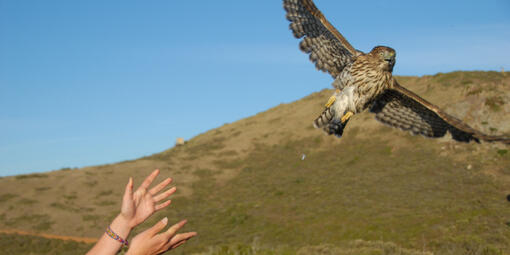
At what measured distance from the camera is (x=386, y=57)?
9523 millimetres

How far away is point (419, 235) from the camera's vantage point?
24.9 metres

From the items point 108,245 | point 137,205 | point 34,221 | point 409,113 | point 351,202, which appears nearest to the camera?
point 108,245

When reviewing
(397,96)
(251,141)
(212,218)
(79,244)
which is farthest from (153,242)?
(251,141)

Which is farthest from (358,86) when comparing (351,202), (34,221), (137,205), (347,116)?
(34,221)

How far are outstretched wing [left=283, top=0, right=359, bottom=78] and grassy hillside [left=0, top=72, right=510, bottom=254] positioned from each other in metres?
10.1

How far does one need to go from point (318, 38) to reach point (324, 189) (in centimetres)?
3071

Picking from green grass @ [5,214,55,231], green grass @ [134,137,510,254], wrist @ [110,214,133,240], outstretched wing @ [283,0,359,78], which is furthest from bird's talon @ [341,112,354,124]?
green grass @ [5,214,55,231]

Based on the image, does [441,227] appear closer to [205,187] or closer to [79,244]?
[79,244]

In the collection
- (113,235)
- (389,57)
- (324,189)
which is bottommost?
(324,189)

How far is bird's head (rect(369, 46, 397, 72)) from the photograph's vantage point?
953 centimetres

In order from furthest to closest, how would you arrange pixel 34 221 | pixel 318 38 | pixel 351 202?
pixel 34 221 → pixel 351 202 → pixel 318 38

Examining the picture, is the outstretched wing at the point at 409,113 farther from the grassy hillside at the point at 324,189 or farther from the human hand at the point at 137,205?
the grassy hillside at the point at 324,189

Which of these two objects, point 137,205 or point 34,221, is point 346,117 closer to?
point 137,205

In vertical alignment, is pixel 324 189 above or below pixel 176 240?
below
